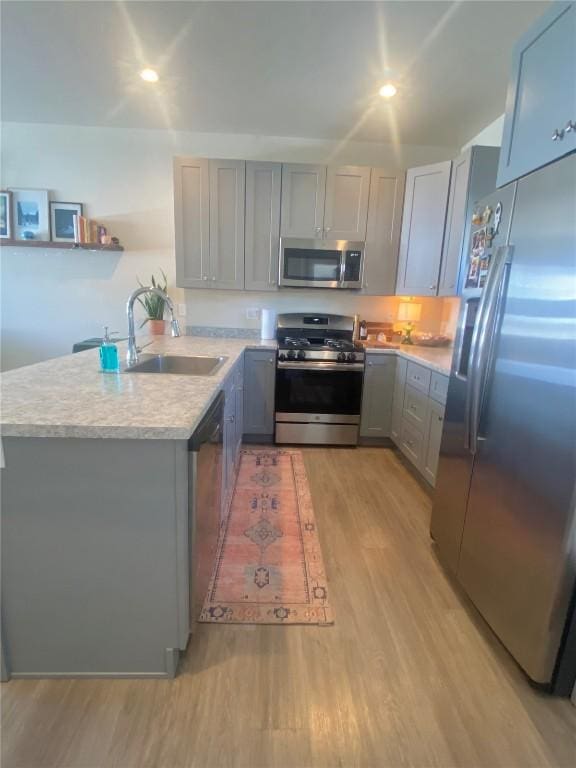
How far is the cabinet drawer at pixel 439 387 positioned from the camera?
7.70 ft

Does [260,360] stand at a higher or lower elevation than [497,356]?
lower

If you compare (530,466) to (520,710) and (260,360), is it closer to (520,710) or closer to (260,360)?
(520,710)

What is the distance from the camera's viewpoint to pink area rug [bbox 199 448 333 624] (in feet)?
5.10

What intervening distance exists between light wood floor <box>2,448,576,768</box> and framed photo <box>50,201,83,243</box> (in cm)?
355

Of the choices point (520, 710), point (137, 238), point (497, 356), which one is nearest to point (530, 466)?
point (497, 356)

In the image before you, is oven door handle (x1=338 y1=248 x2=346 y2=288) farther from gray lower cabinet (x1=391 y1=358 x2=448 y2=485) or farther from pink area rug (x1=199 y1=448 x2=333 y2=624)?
pink area rug (x1=199 y1=448 x2=333 y2=624)

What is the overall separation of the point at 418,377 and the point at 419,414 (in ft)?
0.92

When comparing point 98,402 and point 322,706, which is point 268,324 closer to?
point 98,402

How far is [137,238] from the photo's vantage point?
3588 mm

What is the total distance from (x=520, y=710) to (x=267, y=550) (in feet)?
3.81

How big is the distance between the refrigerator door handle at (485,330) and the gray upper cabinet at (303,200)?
210 cm

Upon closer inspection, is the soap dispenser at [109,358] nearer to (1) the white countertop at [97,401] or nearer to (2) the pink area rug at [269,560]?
(1) the white countertop at [97,401]

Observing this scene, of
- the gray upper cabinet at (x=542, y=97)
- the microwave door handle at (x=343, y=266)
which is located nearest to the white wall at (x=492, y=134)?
the microwave door handle at (x=343, y=266)

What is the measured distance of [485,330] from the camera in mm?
1421
